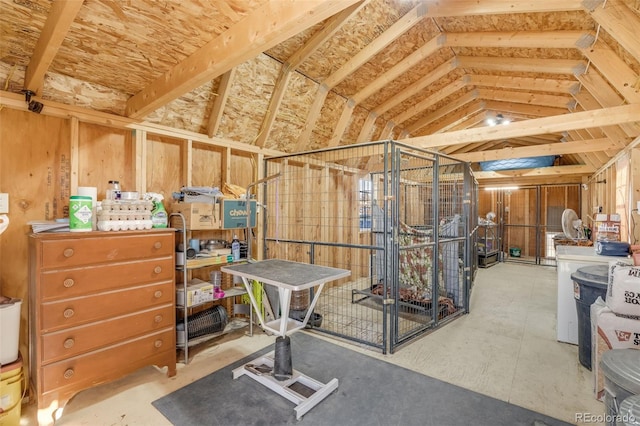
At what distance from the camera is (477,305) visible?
4555mm

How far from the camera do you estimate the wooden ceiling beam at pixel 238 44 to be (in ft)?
4.90

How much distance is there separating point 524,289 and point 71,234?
6.43 metres

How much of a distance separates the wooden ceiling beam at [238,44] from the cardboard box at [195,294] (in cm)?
162

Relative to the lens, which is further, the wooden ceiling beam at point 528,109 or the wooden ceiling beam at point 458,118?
the wooden ceiling beam at point 458,118

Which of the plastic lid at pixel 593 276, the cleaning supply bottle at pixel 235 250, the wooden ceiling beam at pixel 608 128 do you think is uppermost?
the wooden ceiling beam at pixel 608 128

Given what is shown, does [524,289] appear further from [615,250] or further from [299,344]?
[299,344]

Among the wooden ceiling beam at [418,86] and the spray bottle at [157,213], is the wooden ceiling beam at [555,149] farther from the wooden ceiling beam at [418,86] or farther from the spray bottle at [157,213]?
the spray bottle at [157,213]

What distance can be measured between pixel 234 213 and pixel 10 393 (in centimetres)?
200

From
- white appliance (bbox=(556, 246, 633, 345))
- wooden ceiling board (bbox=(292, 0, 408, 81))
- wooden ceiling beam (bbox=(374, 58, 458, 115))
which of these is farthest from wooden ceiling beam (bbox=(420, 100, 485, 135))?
white appliance (bbox=(556, 246, 633, 345))

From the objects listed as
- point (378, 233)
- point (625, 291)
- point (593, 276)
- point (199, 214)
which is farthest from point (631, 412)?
point (199, 214)

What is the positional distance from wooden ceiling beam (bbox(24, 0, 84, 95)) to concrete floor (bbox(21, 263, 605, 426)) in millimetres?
2301

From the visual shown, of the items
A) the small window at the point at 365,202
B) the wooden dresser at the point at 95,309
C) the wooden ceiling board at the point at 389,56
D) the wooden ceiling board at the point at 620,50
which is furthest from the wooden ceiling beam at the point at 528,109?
the wooden dresser at the point at 95,309

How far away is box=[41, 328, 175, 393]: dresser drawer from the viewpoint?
1.95 metres

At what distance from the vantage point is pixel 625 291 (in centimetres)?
202
